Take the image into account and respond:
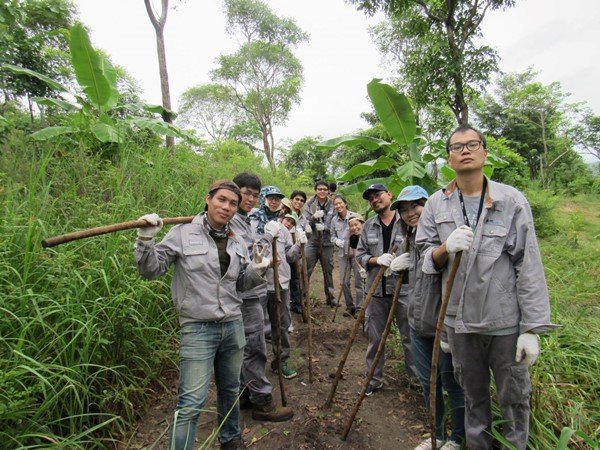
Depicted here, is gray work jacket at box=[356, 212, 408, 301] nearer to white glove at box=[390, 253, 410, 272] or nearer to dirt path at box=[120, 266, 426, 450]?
white glove at box=[390, 253, 410, 272]

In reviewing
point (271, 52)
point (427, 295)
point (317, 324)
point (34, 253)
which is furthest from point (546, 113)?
point (34, 253)

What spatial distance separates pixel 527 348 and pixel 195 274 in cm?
206

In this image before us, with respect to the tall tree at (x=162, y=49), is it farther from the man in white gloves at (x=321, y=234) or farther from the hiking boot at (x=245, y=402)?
the hiking boot at (x=245, y=402)

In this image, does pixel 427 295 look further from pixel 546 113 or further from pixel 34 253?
pixel 546 113

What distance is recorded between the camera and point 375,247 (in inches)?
144

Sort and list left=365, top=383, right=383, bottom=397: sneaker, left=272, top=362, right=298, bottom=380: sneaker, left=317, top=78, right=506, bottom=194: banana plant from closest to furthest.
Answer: left=365, top=383, right=383, bottom=397: sneaker
left=272, top=362, right=298, bottom=380: sneaker
left=317, top=78, right=506, bottom=194: banana plant

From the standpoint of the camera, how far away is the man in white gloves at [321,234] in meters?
6.37

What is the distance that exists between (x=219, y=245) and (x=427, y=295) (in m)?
1.60

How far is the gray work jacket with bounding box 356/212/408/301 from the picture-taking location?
3.34 metres

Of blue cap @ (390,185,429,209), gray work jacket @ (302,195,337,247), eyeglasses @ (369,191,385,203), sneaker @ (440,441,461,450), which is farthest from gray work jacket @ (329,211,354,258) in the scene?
sneaker @ (440,441,461,450)

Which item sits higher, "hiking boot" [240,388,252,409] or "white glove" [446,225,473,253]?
"white glove" [446,225,473,253]

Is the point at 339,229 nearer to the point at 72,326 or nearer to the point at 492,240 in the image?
the point at 492,240

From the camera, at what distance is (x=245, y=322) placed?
3.11m

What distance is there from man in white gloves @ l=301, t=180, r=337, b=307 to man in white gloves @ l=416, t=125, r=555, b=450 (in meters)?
4.06
